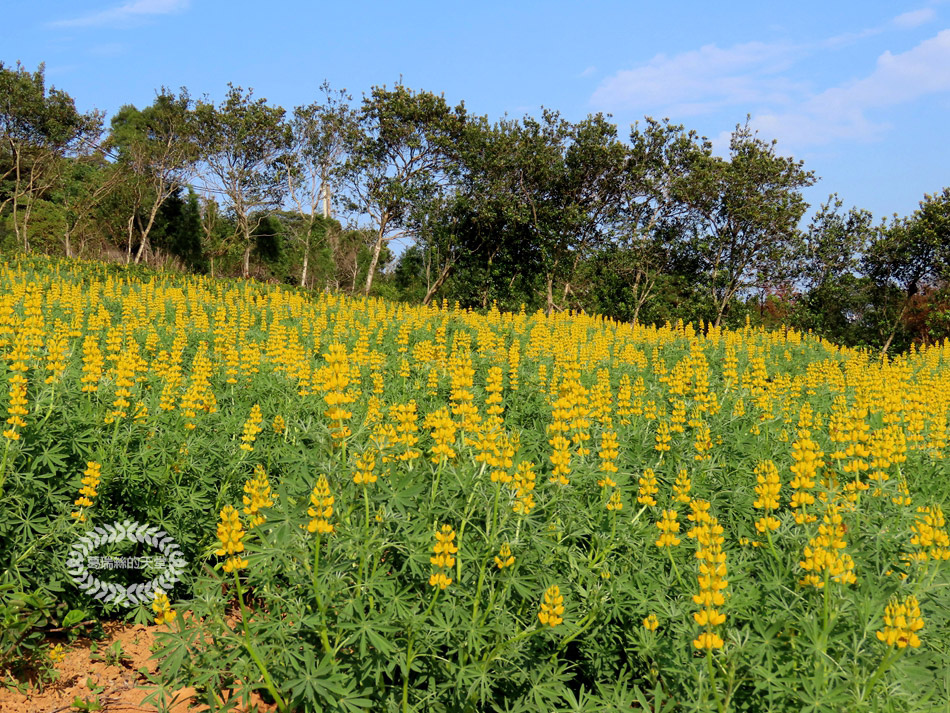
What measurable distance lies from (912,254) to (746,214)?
23.0 ft

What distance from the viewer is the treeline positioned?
27516 millimetres

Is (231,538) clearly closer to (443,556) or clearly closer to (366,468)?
(366,468)

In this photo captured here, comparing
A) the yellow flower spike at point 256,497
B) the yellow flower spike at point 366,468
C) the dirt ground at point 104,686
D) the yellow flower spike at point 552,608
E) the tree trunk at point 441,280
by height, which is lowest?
the dirt ground at point 104,686

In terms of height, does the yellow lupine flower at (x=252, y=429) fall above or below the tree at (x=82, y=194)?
below

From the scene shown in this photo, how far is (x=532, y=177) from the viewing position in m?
28.2

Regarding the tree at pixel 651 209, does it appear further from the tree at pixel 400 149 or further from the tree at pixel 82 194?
the tree at pixel 82 194

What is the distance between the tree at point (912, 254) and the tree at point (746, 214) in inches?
146

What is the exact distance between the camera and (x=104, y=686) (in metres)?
3.40

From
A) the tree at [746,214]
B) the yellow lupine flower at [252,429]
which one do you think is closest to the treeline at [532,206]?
the tree at [746,214]

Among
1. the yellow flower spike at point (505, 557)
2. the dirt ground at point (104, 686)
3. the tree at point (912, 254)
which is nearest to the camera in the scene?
the yellow flower spike at point (505, 557)

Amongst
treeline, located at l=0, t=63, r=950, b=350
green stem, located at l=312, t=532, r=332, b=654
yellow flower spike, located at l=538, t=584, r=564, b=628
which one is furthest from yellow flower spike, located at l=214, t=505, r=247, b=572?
treeline, located at l=0, t=63, r=950, b=350

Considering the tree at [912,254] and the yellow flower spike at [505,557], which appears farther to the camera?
the tree at [912,254]

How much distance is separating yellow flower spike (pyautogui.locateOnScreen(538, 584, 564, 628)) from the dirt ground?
5.55 ft

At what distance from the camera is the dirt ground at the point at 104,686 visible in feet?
10.6
